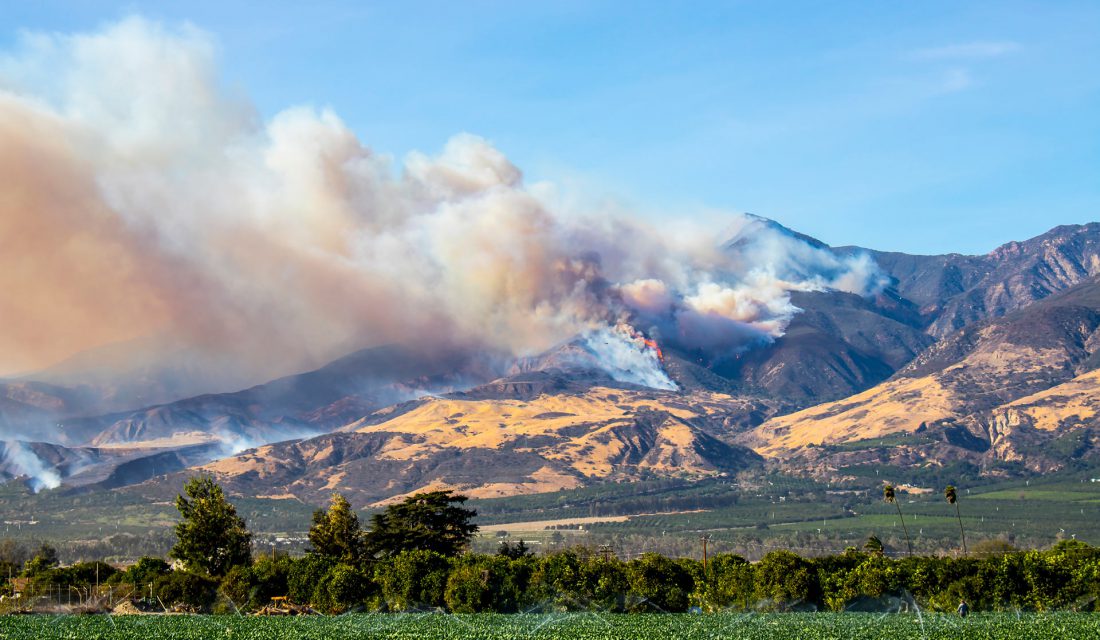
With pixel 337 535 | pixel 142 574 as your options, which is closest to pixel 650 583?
pixel 142 574

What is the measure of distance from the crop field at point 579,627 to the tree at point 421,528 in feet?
229

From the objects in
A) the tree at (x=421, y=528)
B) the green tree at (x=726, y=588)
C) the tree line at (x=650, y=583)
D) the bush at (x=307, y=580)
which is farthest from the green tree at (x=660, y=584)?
the tree at (x=421, y=528)

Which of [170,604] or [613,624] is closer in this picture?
[613,624]

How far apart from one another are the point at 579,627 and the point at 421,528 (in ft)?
293

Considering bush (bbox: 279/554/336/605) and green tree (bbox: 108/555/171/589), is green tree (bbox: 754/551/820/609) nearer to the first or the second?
bush (bbox: 279/554/336/605)

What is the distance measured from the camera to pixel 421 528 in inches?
6506

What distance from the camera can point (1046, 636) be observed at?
6769cm

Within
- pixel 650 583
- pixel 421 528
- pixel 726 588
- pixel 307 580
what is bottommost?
pixel 726 588

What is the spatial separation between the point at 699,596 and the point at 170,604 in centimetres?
5140

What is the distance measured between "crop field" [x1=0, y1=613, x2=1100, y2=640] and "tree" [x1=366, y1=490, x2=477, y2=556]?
229ft

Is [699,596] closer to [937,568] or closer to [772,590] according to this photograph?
[772,590]

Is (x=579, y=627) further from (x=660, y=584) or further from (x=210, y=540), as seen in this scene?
(x=210, y=540)

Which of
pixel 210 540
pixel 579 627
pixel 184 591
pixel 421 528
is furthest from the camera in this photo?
pixel 421 528

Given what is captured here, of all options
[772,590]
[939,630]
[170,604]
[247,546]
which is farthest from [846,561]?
[247,546]
